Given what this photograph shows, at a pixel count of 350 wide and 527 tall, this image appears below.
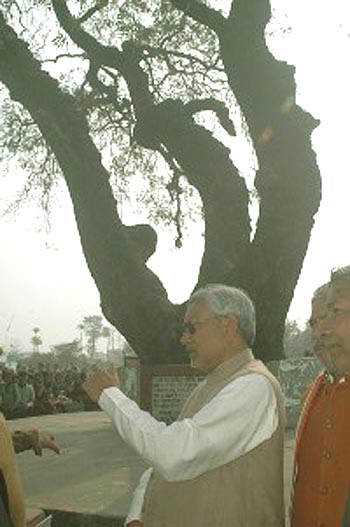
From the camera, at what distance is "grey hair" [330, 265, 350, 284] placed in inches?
105

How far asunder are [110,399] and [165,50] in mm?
13514

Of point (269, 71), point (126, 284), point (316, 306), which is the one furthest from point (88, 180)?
point (316, 306)

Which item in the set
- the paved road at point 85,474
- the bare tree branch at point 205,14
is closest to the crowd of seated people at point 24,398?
the paved road at point 85,474

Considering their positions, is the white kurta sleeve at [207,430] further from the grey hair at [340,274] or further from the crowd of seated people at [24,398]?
the crowd of seated people at [24,398]

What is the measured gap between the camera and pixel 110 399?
2.44 meters

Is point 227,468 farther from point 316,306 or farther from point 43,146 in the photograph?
point 43,146

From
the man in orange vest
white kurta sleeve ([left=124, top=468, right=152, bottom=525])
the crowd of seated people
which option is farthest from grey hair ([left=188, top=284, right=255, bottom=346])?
the crowd of seated people

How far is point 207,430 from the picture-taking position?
2.26m

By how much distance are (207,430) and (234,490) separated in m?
0.29

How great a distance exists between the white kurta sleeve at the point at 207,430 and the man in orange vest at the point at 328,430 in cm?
26

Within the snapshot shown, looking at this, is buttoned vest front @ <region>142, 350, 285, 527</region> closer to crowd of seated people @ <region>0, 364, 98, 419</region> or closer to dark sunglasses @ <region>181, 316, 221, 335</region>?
dark sunglasses @ <region>181, 316, 221, 335</region>

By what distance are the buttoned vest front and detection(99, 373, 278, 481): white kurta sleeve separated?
0.05 metres

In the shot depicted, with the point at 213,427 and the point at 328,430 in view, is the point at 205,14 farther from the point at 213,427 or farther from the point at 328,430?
the point at 213,427

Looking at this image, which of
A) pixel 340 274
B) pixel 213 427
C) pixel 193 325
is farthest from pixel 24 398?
pixel 213 427
